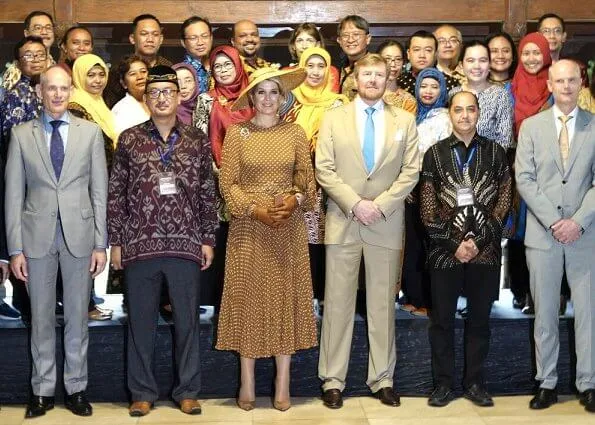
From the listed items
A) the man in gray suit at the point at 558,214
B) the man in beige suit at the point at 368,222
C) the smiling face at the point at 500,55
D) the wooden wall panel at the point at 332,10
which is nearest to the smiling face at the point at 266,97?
the man in beige suit at the point at 368,222

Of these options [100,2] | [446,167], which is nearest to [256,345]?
[446,167]

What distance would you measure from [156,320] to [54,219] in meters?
0.68

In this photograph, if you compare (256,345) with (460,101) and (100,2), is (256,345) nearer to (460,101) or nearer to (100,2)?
(460,101)

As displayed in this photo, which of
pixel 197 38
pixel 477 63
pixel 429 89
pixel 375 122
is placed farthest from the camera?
pixel 197 38

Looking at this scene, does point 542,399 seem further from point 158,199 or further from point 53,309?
point 53,309

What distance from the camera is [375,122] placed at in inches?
187

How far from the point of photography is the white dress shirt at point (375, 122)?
472cm

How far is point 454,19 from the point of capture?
7066 mm

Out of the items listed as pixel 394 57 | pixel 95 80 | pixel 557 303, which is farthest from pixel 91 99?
pixel 557 303

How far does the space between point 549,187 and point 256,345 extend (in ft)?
5.29

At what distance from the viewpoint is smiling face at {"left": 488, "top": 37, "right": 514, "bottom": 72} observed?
18.2ft

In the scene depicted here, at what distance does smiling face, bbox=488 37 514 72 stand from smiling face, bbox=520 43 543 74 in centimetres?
25

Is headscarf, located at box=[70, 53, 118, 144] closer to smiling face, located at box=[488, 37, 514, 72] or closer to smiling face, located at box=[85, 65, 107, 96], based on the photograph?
smiling face, located at box=[85, 65, 107, 96]

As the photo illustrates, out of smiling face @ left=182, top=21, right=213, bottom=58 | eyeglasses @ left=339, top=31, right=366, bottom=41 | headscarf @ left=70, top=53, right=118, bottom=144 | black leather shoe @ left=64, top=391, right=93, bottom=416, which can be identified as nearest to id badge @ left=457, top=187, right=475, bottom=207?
eyeglasses @ left=339, top=31, right=366, bottom=41
